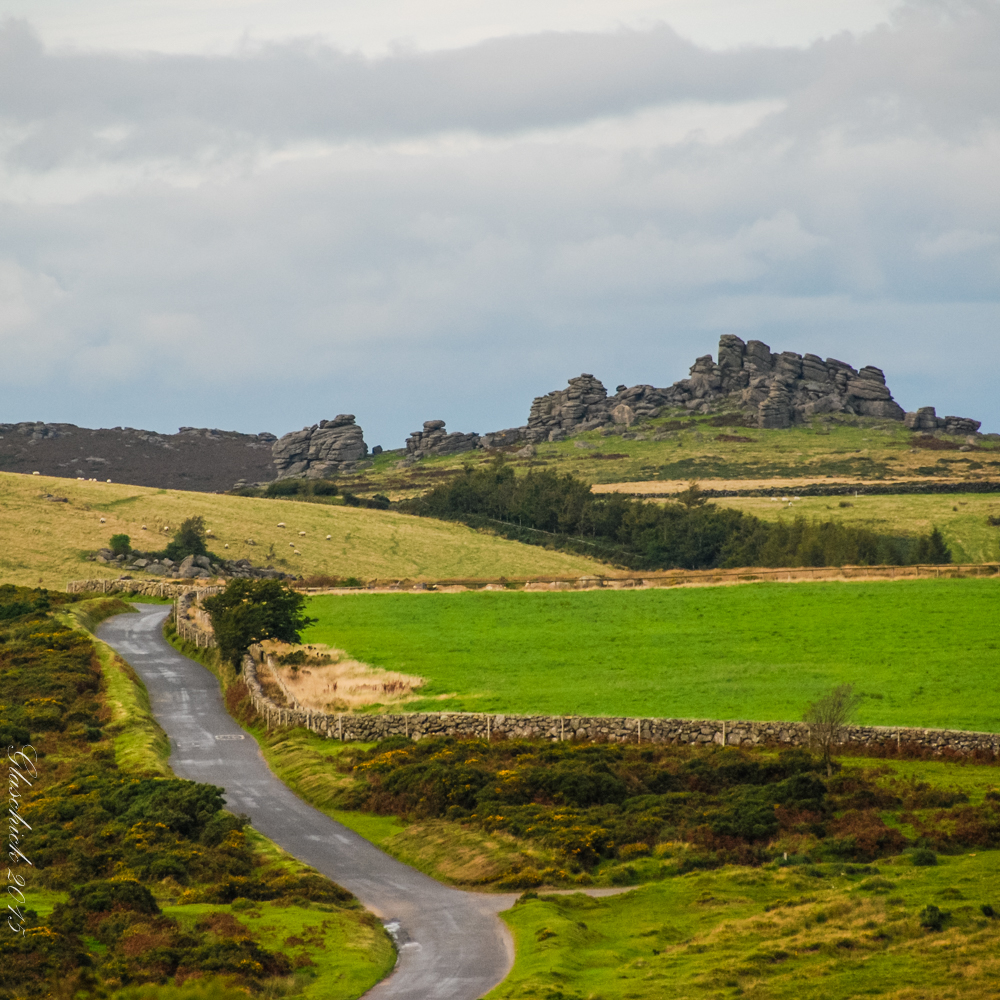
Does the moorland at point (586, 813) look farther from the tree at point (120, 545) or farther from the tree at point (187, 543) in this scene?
the tree at point (187, 543)

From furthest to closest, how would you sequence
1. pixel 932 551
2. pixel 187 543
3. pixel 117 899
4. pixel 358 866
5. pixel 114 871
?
pixel 932 551 < pixel 187 543 < pixel 358 866 < pixel 114 871 < pixel 117 899

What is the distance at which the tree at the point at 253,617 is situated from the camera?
A: 6594 centimetres

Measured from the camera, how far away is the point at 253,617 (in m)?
66.2

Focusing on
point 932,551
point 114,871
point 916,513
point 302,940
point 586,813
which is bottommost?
point 114,871

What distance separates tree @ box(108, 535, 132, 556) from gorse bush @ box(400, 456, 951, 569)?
170ft

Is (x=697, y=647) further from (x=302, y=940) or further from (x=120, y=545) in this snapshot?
(x=120, y=545)

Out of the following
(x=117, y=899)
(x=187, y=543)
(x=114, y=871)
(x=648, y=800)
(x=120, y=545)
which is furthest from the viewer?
(x=187, y=543)

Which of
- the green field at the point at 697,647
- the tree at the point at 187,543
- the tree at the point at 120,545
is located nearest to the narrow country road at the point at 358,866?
the green field at the point at 697,647

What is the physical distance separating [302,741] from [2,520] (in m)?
88.3

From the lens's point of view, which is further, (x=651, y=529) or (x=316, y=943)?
(x=651, y=529)

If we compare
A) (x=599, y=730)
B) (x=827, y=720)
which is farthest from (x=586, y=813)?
(x=827, y=720)

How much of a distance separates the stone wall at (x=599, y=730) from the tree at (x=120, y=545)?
226 feet

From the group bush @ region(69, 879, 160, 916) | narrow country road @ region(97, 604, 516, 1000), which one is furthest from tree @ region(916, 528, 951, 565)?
bush @ region(69, 879, 160, 916)

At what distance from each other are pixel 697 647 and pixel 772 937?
39.3 m
